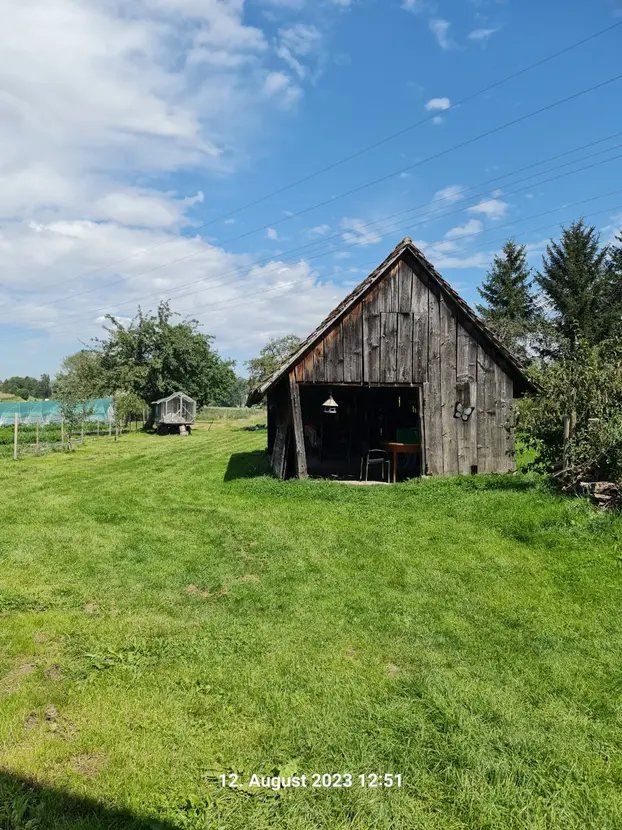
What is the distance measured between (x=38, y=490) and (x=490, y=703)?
42.3ft

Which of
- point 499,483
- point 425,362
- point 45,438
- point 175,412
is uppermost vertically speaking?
point 425,362

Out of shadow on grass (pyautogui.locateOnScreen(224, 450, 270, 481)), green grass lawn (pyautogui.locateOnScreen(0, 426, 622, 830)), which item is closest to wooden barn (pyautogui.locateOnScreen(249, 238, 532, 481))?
shadow on grass (pyautogui.locateOnScreen(224, 450, 270, 481))

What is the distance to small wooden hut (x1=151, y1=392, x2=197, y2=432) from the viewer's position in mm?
35438

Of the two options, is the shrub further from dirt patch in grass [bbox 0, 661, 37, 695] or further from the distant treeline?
the distant treeline

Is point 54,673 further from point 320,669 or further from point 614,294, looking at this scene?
point 614,294

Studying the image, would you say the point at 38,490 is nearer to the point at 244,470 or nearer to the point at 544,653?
the point at 244,470

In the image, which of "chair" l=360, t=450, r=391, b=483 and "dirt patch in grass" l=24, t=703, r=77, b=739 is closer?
"dirt patch in grass" l=24, t=703, r=77, b=739

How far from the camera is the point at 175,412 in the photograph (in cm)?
3588

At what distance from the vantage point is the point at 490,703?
409 cm

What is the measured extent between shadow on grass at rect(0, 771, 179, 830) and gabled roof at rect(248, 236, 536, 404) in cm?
900

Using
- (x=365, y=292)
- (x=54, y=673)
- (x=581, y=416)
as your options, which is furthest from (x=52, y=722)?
(x=365, y=292)

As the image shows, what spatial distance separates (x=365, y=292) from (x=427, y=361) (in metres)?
2.25

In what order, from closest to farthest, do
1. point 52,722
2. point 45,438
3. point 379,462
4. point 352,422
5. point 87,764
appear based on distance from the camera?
1. point 87,764
2. point 52,722
3. point 379,462
4. point 352,422
5. point 45,438

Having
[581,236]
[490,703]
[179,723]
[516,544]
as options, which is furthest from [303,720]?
[581,236]
